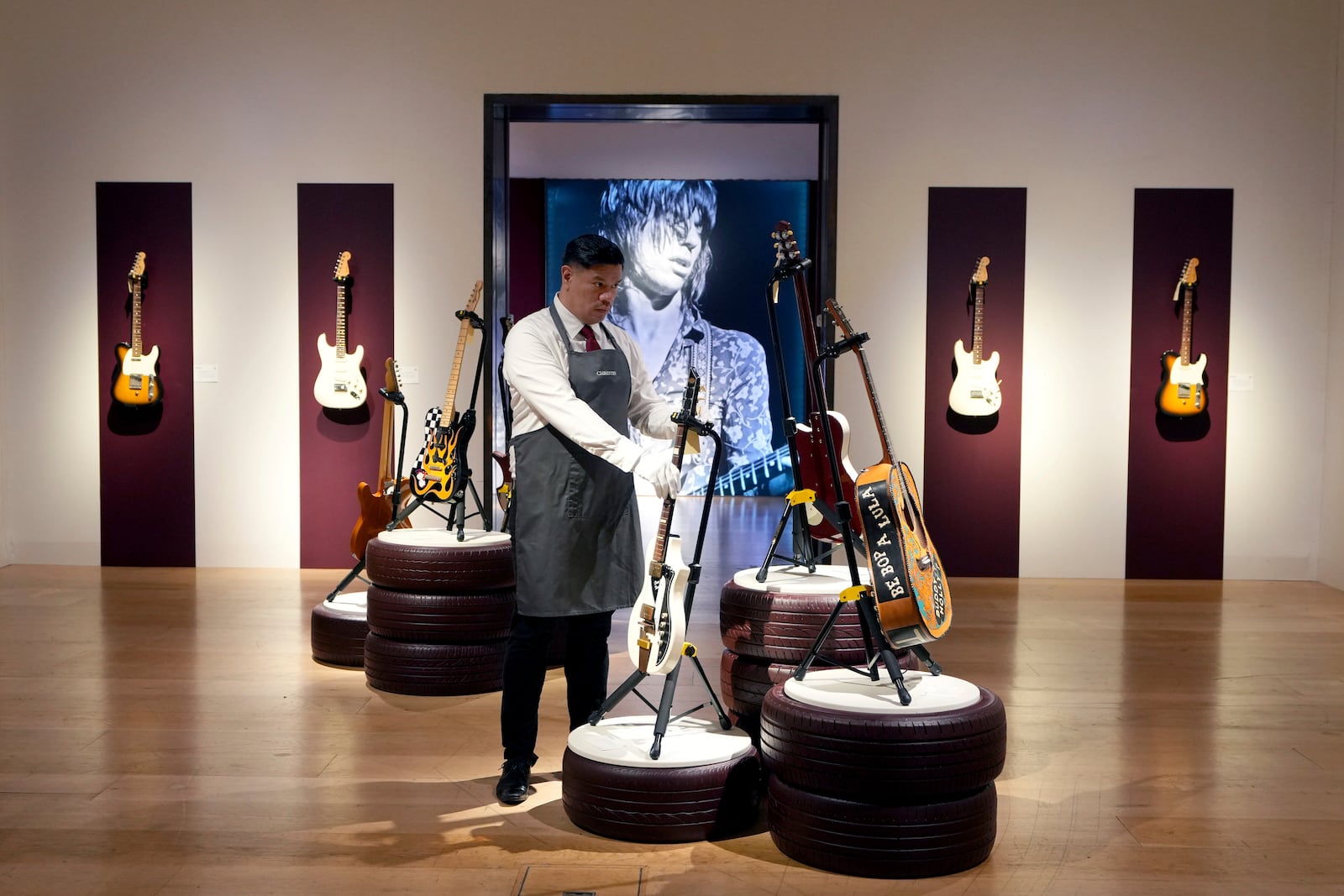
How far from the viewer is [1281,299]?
655 cm

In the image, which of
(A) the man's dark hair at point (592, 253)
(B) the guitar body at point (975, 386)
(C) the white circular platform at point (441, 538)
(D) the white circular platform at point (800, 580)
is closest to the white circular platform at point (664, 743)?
(D) the white circular platform at point (800, 580)

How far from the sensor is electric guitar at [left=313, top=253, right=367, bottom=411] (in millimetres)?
6531

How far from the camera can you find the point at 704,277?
33.8 ft

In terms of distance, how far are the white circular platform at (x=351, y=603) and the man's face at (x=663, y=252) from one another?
19.4 feet

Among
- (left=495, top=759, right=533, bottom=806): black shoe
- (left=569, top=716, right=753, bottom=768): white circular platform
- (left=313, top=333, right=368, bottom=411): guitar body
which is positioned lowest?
(left=495, top=759, right=533, bottom=806): black shoe

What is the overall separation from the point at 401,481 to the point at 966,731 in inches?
120

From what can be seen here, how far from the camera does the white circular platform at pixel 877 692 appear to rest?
256 cm

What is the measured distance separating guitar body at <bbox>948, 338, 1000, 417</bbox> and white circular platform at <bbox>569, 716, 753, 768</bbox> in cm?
385

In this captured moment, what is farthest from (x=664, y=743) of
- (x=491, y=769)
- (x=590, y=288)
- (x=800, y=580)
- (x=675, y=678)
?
(x=590, y=288)

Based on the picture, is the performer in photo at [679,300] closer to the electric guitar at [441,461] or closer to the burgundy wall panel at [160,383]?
the burgundy wall panel at [160,383]

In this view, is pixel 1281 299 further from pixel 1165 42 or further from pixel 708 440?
pixel 708 440

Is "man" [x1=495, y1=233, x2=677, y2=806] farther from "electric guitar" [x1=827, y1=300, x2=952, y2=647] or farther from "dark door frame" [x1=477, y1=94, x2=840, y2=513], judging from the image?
"dark door frame" [x1=477, y1=94, x2=840, y2=513]

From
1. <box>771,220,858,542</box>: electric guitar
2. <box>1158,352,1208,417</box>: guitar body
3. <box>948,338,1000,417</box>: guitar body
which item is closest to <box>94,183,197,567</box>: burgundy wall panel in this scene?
<box>771,220,858,542</box>: electric guitar

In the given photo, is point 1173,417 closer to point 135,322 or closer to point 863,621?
point 863,621
